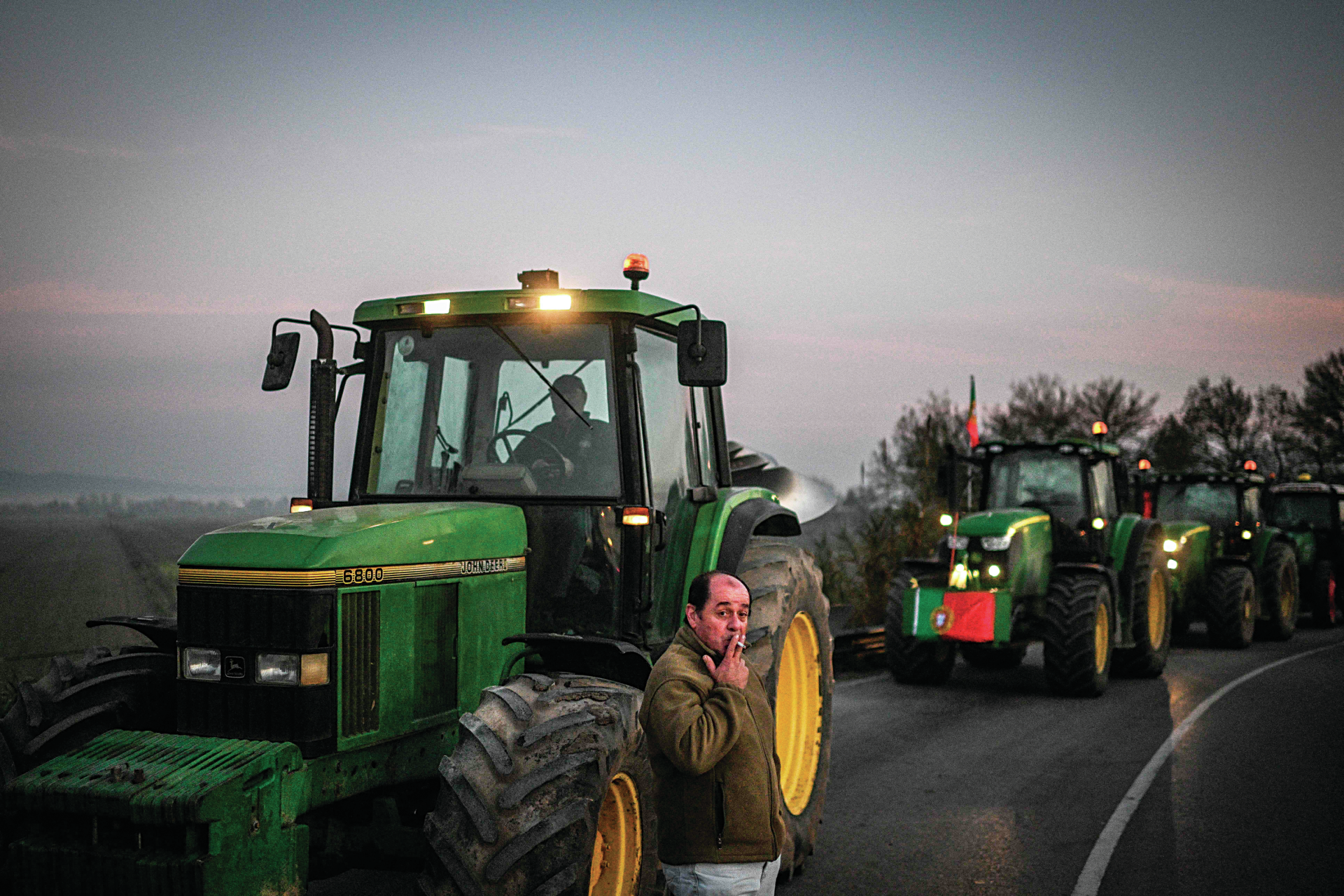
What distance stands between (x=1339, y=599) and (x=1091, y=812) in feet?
55.6

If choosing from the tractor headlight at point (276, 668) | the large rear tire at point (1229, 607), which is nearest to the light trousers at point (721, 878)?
the tractor headlight at point (276, 668)

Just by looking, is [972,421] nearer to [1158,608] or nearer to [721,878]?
[1158,608]

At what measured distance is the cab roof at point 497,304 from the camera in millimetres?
5027

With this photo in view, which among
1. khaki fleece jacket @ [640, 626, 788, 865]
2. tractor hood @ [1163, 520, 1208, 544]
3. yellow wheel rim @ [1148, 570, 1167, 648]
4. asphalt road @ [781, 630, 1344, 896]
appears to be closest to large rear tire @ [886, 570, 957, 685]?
asphalt road @ [781, 630, 1344, 896]

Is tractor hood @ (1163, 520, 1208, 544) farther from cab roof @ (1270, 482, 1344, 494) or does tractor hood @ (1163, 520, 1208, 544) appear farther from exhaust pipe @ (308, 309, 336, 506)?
exhaust pipe @ (308, 309, 336, 506)

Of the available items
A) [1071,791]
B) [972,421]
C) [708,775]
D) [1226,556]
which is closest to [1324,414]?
[1226,556]

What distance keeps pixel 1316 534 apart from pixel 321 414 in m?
20.3

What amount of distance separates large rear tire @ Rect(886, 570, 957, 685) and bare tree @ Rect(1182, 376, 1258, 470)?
121ft

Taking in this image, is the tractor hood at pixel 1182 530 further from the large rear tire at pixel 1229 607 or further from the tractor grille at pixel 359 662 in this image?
the tractor grille at pixel 359 662

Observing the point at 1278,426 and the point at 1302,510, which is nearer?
the point at 1302,510

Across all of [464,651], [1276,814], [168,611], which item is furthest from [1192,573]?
[464,651]

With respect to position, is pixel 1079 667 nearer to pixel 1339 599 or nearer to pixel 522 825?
pixel 522 825

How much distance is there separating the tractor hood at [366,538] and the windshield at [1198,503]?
15.7 metres

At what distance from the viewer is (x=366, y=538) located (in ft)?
13.4
